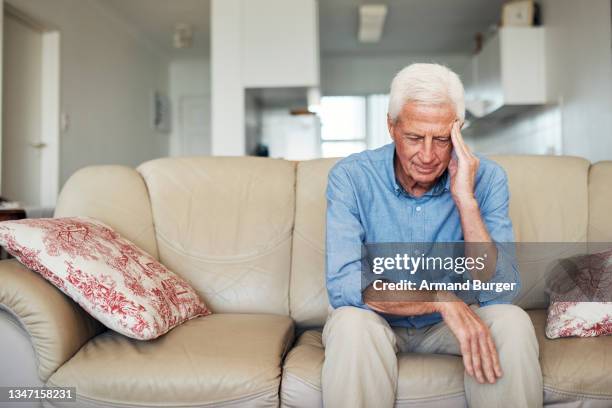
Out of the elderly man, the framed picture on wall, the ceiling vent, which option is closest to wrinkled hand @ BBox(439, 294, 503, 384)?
the elderly man

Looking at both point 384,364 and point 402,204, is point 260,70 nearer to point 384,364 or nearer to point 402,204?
point 402,204

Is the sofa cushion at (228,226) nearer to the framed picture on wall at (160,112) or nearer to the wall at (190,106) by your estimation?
the framed picture on wall at (160,112)

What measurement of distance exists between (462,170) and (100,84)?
417 centimetres

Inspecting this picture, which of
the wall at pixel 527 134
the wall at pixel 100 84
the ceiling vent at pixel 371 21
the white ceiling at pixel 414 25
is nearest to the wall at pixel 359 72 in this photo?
the white ceiling at pixel 414 25

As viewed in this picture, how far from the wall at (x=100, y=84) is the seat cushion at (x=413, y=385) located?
11.0ft

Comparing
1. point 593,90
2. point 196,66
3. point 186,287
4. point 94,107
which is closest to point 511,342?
point 186,287

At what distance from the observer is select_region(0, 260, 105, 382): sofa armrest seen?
130 cm

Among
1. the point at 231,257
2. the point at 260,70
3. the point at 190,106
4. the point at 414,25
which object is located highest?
the point at 414,25

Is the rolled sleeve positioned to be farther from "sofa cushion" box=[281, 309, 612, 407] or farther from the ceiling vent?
the ceiling vent

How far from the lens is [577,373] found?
4.21 feet

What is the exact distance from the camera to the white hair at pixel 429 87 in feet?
4.43

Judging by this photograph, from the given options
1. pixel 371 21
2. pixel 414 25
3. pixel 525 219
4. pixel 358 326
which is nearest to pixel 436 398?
pixel 358 326

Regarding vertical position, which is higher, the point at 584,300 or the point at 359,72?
the point at 359,72

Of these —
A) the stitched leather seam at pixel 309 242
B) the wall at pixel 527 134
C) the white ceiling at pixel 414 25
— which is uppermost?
the white ceiling at pixel 414 25
